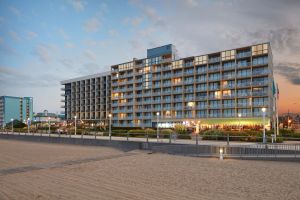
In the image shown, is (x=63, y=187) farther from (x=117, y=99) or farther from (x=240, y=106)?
(x=117, y=99)

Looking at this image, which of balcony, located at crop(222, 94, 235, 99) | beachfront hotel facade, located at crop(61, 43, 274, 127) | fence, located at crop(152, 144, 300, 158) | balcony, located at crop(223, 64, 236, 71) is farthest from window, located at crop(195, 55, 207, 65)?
fence, located at crop(152, 144, 300, 158)

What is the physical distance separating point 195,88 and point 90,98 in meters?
58.7

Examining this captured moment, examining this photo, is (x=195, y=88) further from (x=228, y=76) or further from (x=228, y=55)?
(x=228, y=55)

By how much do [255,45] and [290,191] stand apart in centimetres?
7036

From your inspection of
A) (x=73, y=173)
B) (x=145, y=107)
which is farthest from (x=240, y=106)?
(x=73, y=173)

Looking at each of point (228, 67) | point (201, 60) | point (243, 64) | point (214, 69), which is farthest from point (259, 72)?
point (201, 60)

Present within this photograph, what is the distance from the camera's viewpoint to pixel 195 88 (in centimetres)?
8619

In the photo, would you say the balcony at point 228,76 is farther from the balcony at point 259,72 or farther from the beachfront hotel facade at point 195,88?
the balcony at point 259,72

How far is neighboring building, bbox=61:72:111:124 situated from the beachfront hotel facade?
11821 millimetres

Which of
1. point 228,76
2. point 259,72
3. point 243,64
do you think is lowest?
point 228,76

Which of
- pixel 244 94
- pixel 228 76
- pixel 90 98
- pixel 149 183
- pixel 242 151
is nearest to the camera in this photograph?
pixel 149 183

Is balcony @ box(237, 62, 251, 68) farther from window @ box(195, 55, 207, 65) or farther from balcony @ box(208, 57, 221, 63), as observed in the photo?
window @ box(195, 55, 207, 65)

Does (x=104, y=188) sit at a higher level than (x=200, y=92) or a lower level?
lower

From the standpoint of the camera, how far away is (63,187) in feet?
36.3
